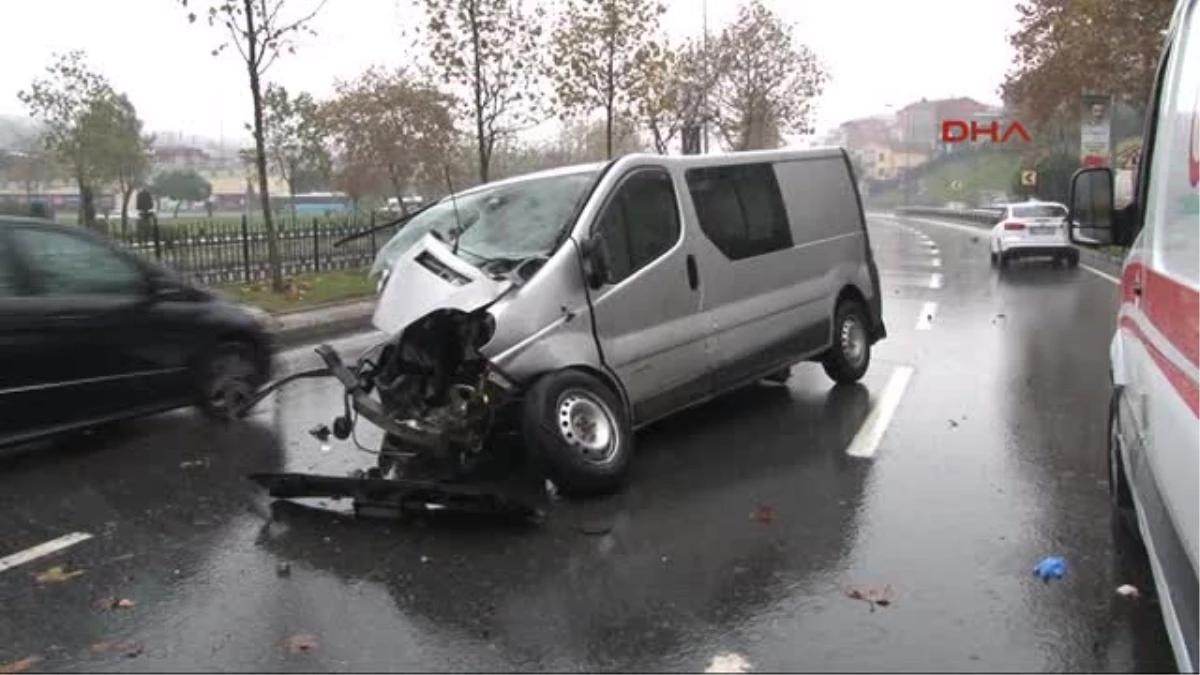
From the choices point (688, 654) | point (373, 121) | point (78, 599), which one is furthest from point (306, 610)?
point (373, 121)

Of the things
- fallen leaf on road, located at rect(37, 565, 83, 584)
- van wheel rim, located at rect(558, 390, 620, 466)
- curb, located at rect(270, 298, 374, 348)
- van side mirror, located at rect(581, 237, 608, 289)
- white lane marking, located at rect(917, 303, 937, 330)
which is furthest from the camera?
curb, located at rect(270, 298, 374, 348)

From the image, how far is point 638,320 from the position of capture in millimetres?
6793

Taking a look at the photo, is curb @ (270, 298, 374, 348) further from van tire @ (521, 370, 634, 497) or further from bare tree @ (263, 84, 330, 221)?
bare tree @ (263, 84, 330, 221)

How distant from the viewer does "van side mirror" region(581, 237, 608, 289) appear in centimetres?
647

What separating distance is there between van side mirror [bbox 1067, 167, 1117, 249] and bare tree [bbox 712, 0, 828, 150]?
32.4m

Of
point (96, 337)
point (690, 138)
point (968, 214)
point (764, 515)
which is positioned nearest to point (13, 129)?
point (690, 138)

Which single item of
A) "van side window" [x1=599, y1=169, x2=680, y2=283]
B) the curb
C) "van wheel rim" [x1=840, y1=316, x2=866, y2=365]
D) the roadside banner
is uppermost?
the roadside banner

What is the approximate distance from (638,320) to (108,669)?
3670mm

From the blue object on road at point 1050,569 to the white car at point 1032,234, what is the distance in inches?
861

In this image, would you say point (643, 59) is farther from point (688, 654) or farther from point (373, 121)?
point (688, 654)

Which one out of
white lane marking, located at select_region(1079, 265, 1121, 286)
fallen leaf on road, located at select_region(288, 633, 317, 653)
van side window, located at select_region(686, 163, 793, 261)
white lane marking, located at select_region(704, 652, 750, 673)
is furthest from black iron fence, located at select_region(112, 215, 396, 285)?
white lane marking, located at select_region(704, 652, 750, 673)

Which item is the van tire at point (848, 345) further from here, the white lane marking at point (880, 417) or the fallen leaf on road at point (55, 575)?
the fallen leaf on road at point (55, 575)

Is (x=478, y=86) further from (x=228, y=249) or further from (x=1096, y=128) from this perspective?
(x=1096, y=128)

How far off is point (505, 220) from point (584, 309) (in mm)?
989
